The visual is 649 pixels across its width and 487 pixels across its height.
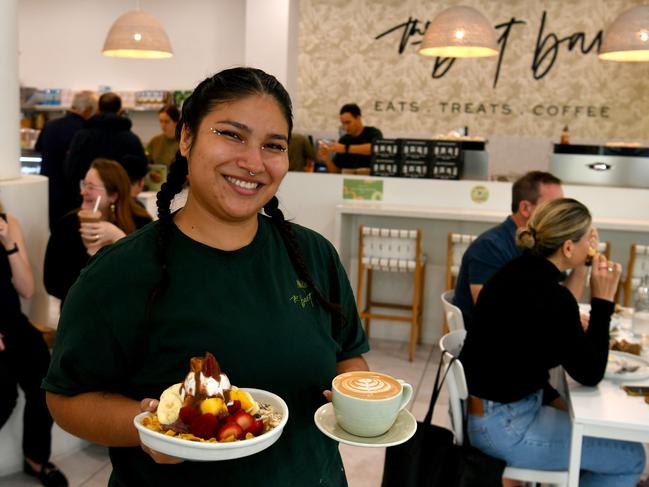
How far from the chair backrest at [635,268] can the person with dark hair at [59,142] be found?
4695 millimetres

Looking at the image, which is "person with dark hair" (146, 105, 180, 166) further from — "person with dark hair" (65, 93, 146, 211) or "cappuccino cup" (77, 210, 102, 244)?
"cappuccino cup" (77, 210, 102, 244)

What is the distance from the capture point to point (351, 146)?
644cm

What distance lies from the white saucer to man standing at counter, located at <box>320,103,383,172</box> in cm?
506

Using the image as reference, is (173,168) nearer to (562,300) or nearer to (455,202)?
(562,300)

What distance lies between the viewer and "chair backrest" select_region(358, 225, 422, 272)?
194 inches

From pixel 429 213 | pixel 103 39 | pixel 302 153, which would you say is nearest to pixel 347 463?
pixel 429 213

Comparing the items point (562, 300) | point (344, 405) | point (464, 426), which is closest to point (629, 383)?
point (562, 300)

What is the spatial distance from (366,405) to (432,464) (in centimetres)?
117

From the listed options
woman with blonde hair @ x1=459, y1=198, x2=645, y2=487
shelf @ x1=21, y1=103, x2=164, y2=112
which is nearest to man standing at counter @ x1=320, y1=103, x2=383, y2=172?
shelf @ x1=21, y1=103, x2=164, y2=112

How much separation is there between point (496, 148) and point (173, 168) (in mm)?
7321

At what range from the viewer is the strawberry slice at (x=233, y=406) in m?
1.12

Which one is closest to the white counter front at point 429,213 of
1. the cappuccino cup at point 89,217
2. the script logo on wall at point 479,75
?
the cappuccino cup at point 89,217

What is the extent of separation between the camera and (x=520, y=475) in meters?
2.43

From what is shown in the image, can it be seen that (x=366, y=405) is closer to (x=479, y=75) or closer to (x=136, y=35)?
(x=136, y=35)
